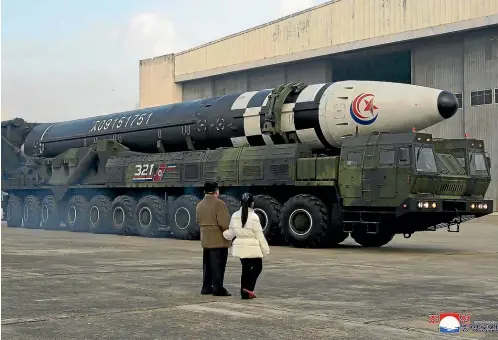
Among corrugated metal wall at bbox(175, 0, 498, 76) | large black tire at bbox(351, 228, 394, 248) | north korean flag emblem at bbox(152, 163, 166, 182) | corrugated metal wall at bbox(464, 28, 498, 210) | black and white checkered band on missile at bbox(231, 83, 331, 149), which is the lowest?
large black tire at bbox(351, 228, 394, 248)

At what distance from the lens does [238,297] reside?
9.11m

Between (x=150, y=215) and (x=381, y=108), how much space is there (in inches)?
333

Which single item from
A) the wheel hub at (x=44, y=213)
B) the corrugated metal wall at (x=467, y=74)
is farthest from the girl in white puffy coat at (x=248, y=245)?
the corrugated metal wall at (x=467, y=74)

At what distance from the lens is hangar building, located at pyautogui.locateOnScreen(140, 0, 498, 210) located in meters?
38.5

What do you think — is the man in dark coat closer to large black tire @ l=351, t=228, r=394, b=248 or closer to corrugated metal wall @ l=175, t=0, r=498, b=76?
large black tire @ l=351, t=228, r=394, b=248

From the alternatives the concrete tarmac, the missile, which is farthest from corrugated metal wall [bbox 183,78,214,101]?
the concrete tarmac

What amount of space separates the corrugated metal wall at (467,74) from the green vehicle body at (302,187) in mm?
21911

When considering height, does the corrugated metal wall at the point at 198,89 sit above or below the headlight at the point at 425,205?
above

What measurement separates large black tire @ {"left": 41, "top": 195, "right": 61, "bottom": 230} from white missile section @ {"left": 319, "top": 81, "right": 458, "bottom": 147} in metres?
12.3

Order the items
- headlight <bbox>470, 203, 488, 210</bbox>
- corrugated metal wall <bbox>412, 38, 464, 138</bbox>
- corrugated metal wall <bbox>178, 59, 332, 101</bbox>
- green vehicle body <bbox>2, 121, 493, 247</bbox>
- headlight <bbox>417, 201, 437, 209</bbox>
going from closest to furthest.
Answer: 1. headlight <bbox>417, 201, 437, 209</bbox>
2. green vehicle body <bbox>2, 121, 493, 247</bbox>
3. headlight <bbox>470, 203, 488, 210</bbox>
4. corrugated metal wall <bbox>412, 38, 464, 138</bbox>
5. corrugated metal wall <bbox>178, 59, 332, 101</bbox>

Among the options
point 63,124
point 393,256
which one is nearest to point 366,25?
point 63,124

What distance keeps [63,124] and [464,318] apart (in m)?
23.0

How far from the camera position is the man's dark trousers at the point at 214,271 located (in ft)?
30.2

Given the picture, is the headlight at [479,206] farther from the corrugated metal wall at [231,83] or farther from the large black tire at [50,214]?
the corrugated metal wall at [231,83]
